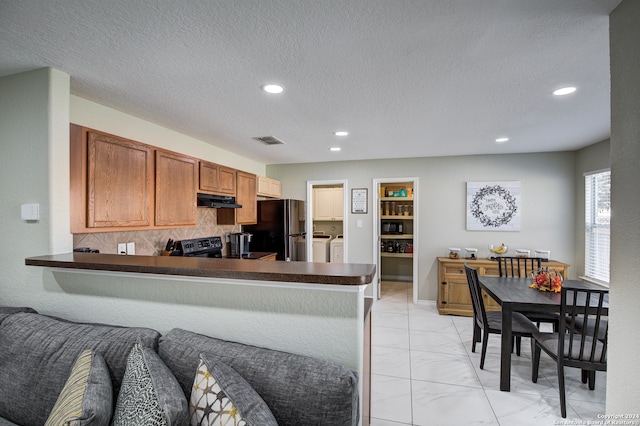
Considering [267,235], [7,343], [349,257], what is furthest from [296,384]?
[349,257]

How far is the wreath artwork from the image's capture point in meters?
4.30

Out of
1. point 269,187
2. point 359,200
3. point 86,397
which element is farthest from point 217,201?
point 86,397

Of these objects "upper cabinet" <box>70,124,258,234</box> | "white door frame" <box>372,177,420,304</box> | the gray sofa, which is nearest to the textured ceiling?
"upper cabinet" <box>70,124,258,234</box>

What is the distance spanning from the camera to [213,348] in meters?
1.26

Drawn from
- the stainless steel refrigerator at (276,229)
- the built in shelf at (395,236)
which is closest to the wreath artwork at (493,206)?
the built in shelf at (395,236)

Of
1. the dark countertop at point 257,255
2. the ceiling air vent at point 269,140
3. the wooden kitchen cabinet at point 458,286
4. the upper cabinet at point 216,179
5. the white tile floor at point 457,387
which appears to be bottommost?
the white tile floor at point 457,387

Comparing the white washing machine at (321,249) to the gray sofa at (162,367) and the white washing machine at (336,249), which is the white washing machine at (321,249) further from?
the gray sofa at (162,367)

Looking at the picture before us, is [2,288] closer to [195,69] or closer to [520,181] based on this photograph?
[195,69]

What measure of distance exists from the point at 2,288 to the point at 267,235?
288 centimetres

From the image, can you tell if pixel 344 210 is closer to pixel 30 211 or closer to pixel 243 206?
pixel 243 206

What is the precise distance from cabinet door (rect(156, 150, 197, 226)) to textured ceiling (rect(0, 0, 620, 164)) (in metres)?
0.41

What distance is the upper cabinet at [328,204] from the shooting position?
6520mm

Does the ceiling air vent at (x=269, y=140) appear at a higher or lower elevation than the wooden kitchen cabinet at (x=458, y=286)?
higher

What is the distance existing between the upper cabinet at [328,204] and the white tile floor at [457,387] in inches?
129
